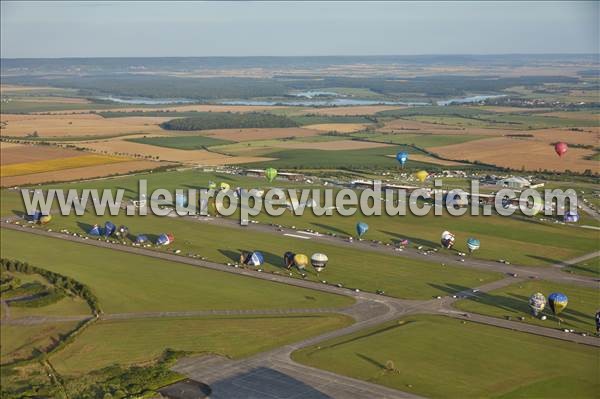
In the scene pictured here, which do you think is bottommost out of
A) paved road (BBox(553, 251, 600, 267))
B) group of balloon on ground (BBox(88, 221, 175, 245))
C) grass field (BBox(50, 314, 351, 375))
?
paved road (BBox(553, 251, 600, 267))

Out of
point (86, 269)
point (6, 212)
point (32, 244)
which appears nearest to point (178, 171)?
point (6, 212)

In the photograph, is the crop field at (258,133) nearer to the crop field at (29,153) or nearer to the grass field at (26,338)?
the crop field at (29,153)

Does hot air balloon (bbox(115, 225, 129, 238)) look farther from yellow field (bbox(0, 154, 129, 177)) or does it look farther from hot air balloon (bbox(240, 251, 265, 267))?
yellow field (bbox(0, 154, 129, 177))

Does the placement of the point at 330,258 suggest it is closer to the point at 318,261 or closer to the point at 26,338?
the point at 318,261

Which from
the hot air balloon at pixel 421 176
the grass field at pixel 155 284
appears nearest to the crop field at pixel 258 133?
the hot air balloon at pixel 421 176

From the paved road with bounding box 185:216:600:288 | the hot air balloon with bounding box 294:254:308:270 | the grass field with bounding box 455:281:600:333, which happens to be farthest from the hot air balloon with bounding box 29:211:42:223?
the grass field with bounding box 455:281:600:333

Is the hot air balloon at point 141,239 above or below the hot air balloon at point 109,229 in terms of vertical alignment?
below
